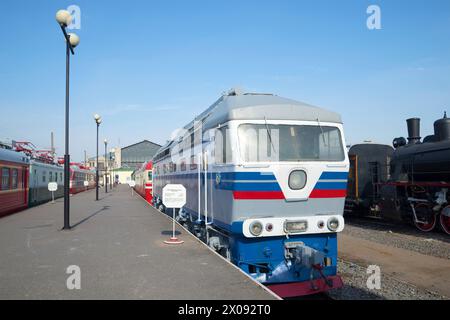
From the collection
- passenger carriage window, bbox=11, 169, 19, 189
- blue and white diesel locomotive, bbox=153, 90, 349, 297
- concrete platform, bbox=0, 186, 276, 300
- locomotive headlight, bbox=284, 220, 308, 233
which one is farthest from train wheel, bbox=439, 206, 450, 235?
passenger carriage window, bbox=11, 169, 19, 189

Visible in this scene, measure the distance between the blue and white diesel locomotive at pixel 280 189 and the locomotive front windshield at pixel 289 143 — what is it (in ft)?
0.05

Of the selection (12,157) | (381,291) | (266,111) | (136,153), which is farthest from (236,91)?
(136,153)

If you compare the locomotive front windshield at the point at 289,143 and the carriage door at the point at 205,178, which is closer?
the locomotive front windshield at the point at 289,143

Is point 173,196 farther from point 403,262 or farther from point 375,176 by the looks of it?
point 375,176

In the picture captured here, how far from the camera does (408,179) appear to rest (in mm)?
14414

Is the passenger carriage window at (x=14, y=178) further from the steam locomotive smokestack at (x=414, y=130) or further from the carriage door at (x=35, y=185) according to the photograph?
the steam locomotive smokestack at (x=414, y=130)

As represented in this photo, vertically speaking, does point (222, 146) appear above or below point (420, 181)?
above

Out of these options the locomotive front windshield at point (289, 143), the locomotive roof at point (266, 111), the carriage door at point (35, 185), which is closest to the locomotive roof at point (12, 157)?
the carriage door at point (35, 185)

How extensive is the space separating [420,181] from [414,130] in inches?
104

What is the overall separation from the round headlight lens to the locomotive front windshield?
0.23m

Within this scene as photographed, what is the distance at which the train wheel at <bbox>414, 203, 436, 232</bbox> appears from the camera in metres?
13.1

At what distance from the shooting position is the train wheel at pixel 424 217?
1315 cm
